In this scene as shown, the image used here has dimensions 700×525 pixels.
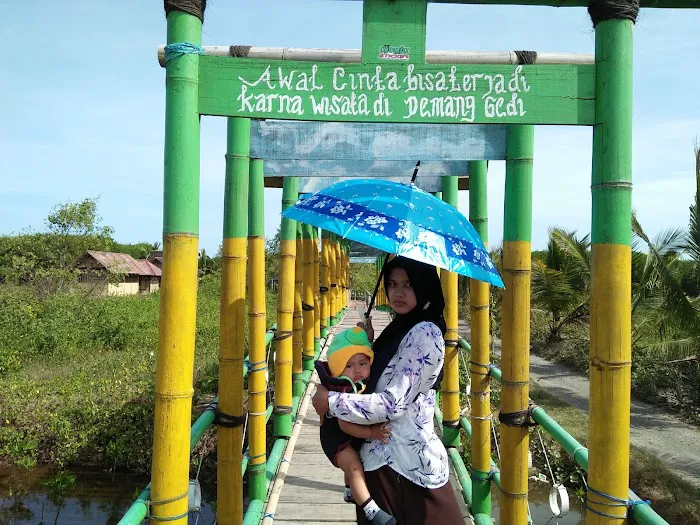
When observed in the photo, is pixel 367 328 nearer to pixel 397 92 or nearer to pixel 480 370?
pixel 397 92

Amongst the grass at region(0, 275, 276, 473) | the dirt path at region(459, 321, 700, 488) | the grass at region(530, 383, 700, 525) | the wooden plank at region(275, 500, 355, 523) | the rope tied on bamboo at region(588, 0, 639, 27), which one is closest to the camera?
the rope tied on bamboo at region(588, 0, 639, 27)

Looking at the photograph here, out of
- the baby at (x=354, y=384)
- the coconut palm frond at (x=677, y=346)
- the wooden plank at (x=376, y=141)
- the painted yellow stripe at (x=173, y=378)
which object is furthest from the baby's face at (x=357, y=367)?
the coconut palm frond at (x=677, y=346)

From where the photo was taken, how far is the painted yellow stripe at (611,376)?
7.86 ft

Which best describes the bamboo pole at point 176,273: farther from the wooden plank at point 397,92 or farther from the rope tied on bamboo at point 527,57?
the rope tied on bamboo at point 527,57

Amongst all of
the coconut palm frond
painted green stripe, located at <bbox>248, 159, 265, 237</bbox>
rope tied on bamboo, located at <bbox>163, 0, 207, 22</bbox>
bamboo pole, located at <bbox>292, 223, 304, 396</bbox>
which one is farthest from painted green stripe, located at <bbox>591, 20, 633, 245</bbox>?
the coconut palm frond

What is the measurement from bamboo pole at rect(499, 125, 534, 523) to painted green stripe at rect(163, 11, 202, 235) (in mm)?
1802

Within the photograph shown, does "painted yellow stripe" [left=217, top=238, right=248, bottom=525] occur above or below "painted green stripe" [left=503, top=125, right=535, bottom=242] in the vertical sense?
below

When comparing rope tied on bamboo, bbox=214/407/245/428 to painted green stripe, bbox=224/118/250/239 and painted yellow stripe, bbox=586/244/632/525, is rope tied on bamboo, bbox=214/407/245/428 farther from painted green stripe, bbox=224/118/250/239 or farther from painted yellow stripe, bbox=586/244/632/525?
painted yellow stripe, bbox=586/244/632/525

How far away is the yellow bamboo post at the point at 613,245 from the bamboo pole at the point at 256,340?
2557 millimetres

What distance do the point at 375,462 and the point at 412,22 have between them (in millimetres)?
1726

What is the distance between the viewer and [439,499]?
229cm

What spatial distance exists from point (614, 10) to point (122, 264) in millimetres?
34846

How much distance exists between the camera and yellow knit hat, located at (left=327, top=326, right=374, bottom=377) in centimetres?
222

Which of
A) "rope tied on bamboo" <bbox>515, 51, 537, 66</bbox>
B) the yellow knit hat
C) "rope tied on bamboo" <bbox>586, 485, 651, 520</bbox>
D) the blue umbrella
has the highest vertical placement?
"rope tied on bamboo" <bbox>515, 51, 537, 66</bbox>
